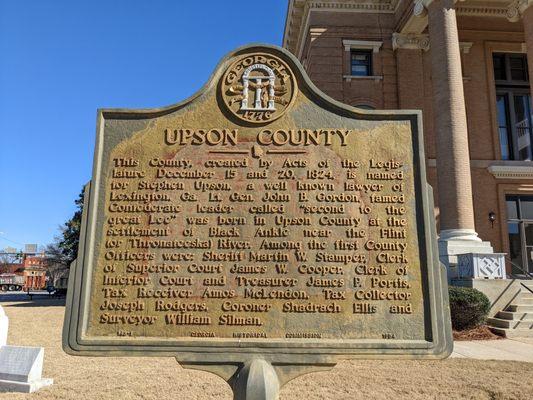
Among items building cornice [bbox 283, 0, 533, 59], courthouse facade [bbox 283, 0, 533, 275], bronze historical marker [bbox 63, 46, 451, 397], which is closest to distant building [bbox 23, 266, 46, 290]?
building cornice [bbox 283, 0, 533, 59]

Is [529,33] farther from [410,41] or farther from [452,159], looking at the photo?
[410,41]

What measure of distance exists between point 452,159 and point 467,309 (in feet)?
19.5

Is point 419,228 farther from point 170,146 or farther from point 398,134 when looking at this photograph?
point 170,146

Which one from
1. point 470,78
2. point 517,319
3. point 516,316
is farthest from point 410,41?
point 517,319

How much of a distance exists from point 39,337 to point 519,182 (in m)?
20.7

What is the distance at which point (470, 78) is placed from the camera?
2181 centimetres

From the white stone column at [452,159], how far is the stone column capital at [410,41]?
5.75m

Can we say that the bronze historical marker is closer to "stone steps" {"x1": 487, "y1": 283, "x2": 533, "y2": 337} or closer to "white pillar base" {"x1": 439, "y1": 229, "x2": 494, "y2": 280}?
"stone steps" {"x1": 487, "y1": 283, "x2": 533, "y2": 337}

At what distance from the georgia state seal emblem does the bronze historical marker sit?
1 centimetres

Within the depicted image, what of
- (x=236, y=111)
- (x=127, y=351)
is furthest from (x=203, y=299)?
(x=236, y=111)

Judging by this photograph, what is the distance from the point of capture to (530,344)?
10.5 metres

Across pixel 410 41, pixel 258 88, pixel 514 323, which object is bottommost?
pixel 514 323

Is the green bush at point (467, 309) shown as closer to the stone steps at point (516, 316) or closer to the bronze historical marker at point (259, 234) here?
the stone steps at point (516, 316)

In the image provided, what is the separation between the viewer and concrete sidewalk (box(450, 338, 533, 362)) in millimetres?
8883
